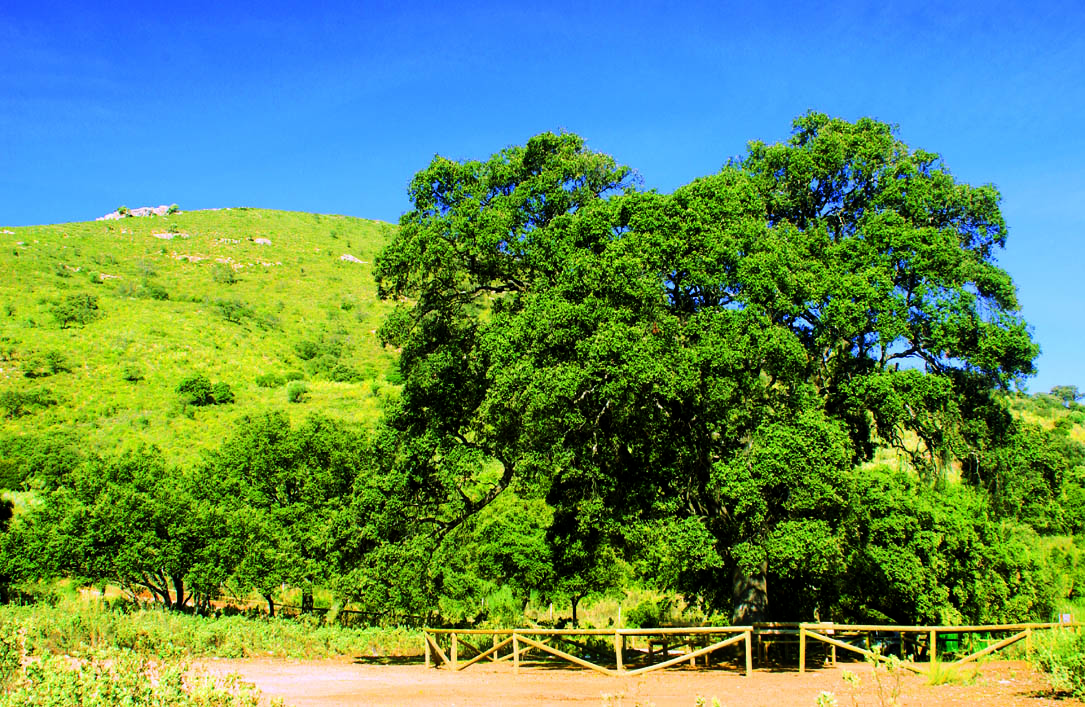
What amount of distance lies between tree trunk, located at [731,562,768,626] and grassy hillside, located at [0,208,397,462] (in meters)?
14.6

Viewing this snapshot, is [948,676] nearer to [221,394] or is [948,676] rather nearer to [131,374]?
[221,394]

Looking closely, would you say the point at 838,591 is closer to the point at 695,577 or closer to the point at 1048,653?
the point at 695,577

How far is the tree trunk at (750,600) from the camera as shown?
1675cm

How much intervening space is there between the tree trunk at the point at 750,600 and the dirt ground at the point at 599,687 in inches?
52.6

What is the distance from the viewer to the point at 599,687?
1348 cm

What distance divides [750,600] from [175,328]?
57.8 m

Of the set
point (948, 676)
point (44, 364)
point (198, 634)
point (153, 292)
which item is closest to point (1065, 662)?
point (948, 676)

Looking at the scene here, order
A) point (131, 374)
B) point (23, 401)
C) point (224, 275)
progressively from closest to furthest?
point (23, 401) < point (131, 374) < point (224, 275)

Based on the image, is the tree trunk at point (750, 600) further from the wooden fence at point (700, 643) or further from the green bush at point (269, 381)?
the green bush at point (269, 381)

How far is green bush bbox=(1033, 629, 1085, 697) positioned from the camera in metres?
10.3

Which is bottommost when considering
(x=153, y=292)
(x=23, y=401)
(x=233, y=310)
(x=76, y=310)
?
(x=23, y=401)

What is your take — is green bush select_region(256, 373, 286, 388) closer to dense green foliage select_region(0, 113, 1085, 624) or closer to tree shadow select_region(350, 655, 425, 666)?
dense green foliage select_region(0, 113, 1085, 624)

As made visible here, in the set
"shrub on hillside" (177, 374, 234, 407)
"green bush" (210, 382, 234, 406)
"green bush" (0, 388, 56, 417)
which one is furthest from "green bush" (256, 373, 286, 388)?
"green bush" (0, 388, 56, 417)

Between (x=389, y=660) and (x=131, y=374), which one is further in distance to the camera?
(x=131, y=374)
